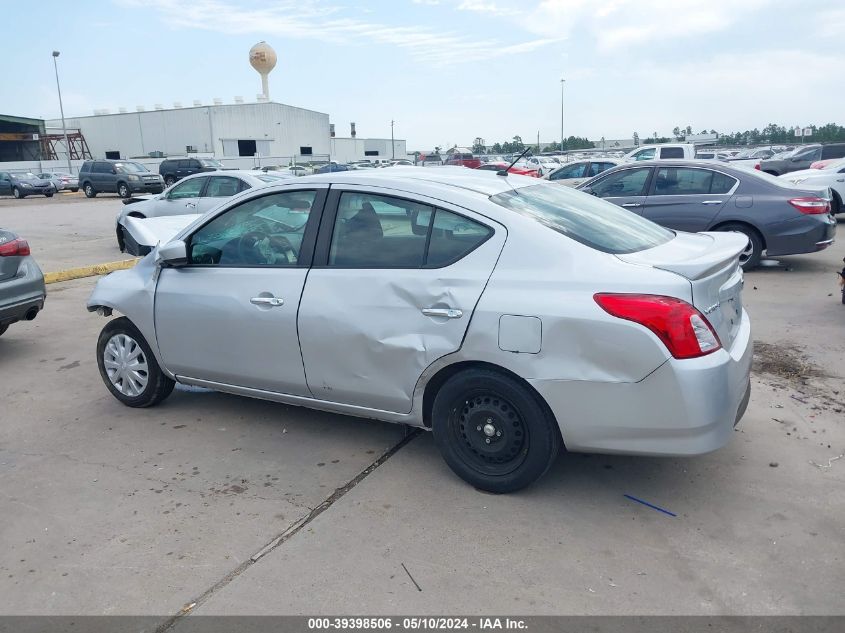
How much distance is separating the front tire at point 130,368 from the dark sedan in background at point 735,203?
704 centimetres

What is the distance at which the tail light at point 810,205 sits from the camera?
29.7 ft

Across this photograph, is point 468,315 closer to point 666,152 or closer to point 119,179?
point 666,152

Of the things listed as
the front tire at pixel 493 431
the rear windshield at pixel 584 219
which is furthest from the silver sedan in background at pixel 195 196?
the front tire at pixel 493 431

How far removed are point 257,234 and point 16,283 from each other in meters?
3.25

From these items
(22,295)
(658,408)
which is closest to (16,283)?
(22,295)

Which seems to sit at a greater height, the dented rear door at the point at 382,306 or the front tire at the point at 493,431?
the dented rear door at the point at 382,306

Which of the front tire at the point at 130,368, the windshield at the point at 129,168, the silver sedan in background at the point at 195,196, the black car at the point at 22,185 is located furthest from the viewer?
Result: the black car at the point at 22,185

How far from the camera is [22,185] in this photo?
35.5 m

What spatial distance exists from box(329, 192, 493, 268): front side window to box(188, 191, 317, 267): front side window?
28cm

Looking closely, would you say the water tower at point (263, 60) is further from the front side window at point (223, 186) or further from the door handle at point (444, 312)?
the door handle at point (444, 312)

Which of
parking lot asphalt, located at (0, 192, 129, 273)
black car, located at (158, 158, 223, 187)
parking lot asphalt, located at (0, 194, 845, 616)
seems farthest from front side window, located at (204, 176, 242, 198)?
black car, located at (158, 158, 223, 187)

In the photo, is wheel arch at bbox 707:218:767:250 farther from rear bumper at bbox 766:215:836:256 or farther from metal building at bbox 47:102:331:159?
metal building at bbox 47:102:331:159

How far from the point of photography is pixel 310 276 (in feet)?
13.5

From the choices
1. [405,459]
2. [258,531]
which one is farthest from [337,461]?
[258,531]
